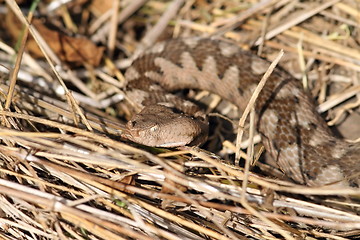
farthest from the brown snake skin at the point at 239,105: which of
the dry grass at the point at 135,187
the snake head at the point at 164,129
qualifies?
the dry grass at the point at 135,187

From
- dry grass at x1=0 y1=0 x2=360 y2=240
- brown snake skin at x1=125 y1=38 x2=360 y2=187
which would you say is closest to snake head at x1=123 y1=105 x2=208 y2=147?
brown snake skin at x1=125 y1=38 x2=360 y2=187

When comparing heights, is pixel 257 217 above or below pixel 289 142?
below

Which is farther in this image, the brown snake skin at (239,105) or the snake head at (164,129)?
the brown snake skin at (239,105)

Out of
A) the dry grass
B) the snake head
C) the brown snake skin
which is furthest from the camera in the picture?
the brown snake skin

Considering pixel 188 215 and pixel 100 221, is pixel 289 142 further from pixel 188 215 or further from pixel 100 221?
pixel 100 221

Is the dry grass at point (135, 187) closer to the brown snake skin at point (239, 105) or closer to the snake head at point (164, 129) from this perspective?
the snake head at point (164, 129)

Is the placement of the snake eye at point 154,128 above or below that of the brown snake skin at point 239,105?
below

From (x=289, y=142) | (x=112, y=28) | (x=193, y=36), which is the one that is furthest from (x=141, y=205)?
(x=112, y=28)

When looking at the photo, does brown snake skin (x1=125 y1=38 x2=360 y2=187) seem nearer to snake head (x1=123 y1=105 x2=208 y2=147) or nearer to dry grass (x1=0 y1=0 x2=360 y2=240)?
snake head (x1=123 y1=105 x2=208 y2=147)

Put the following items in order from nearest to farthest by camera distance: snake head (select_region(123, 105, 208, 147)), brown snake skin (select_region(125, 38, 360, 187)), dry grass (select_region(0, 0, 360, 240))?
1. dry grass (select_region(0, 0, 360, 240))
2. snake head (select_region(123, 105, 208, 147))
3. brown snake skin (select_region(125, 38, 360, 187))
